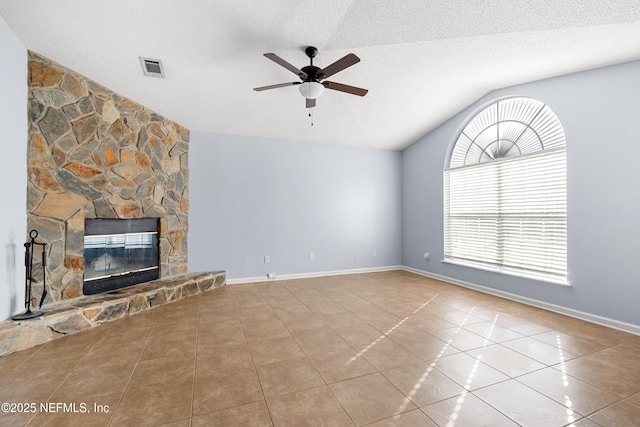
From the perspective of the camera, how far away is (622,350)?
8.13 ft

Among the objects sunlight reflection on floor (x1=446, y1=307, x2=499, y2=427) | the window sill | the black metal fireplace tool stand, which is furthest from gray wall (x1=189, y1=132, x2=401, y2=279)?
sunlight reflection on floor (x1=446, y1=307, x2=499, y2=427)

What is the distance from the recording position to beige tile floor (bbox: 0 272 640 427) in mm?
1672

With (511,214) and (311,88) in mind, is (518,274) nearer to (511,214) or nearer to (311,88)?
(511,214)

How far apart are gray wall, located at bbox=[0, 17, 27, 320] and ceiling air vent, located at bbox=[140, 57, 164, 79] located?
102 centimetres

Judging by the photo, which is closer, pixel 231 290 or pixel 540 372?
pixel 540 372

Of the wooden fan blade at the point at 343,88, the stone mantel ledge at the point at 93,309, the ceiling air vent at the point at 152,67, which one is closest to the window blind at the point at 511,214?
the wooden fan blade at the point at 343,88

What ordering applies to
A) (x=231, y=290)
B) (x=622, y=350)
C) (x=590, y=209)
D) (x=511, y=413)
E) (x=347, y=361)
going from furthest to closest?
(x=231, y=290)
(x=590, y=209)
(x=622, y=350)
(x=347, y=361)
(x=511, y=413)

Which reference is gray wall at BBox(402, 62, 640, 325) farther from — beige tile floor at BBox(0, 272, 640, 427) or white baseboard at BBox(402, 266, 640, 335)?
beige tile floor at BBox(0, 272, 640, 427)

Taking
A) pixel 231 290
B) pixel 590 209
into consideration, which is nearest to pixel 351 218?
pixel 231 290

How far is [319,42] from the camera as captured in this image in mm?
2846

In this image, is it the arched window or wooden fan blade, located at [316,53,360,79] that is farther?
the arched window

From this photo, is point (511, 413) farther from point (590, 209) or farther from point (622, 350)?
point (590, 209)

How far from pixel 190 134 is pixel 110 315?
287 cm

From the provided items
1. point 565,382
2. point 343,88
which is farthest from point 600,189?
point 343,88
